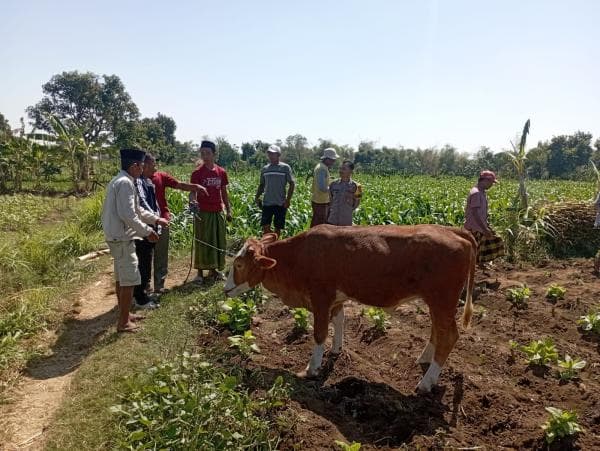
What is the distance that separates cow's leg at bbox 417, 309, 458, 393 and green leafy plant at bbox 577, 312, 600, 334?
2778mm

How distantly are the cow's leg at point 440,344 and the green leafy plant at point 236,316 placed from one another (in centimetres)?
238

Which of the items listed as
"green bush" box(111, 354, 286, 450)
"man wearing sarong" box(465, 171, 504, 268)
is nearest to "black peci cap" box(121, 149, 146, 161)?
"green bush" box(111, 354, 286, 450)

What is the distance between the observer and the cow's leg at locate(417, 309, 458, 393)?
4727mm

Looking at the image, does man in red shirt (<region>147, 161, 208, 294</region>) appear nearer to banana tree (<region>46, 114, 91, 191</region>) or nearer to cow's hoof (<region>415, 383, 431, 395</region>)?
cow's hoof (<region>415, 383, 431, 395</region>)

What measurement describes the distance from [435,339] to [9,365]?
4.95m

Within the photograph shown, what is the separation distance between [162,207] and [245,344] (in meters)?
3.40

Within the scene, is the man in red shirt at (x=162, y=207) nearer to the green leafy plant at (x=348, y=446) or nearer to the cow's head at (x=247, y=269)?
the cow's head at (x=247, y=269)

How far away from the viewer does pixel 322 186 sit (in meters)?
9.00

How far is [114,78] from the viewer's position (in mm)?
56719

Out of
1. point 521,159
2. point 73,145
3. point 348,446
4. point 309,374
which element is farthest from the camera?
point 73,145

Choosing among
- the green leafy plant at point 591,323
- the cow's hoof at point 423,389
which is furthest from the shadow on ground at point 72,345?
the green leafy plant at point 591,323

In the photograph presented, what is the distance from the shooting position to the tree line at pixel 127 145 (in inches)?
927

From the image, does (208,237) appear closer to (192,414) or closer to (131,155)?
(131,155)

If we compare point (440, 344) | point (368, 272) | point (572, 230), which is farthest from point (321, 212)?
point (572, 230)
